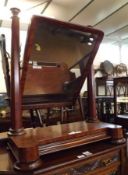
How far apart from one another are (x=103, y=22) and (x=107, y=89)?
246cm

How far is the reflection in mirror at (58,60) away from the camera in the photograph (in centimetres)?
114

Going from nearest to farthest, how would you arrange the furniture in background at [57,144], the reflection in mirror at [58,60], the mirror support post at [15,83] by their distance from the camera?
1. the furniture in background at [57,144]
2. the mirror support post at [15,83]
3. the reflection in mirror at [58,60]

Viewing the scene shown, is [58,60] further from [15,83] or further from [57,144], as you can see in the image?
[57,144]

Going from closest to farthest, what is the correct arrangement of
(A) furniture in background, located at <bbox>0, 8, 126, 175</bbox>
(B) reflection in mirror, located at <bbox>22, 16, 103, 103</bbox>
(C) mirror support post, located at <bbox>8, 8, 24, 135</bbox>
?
(A) furniture in background, located at <bbox>0, 8, 126, 175</bbox> → (C) mirror support post, located at <bbox>8, 8, 24, 135</bbox> → (B) reflection in mirror, located at <bbox>22, 16, 103, 103</bbox>

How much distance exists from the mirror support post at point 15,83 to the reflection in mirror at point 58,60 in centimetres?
5

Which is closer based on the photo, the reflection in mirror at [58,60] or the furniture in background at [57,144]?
the furniture in background at [57,144]

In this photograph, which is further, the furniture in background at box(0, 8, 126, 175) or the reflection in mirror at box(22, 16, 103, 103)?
the reflection in mirror at box(22, 16, 103, 103)

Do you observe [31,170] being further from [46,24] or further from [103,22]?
[103,22]

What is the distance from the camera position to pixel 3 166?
849 millimetres

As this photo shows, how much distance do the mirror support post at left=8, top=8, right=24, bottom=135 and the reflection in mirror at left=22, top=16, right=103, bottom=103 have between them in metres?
0.05

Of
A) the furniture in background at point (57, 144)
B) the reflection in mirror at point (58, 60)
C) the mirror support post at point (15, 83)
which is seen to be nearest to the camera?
the furniture in background at point (57, 144)

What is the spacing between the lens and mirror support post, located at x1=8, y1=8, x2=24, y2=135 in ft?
3.35

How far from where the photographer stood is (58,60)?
1325 millimetres

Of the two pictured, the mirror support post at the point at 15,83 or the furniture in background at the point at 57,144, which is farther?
the mirror support post at the point at 15,83
